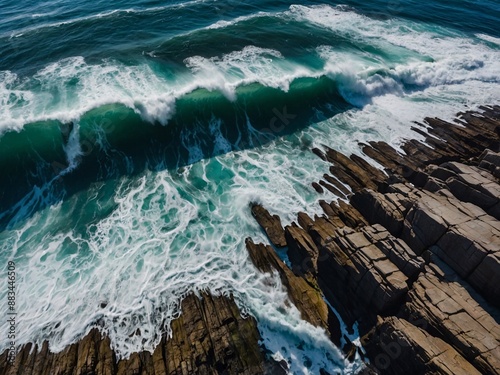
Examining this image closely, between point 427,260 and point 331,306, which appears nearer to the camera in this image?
point 427,260

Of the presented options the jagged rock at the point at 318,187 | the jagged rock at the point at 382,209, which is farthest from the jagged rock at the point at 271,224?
the jagged rock at the point at 382,209

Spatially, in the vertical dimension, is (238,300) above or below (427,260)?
below

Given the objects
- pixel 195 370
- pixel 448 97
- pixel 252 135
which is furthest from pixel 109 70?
pixel 448 97

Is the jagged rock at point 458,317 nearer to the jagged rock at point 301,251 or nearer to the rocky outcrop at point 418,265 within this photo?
the rocky outcrop at point 418,265

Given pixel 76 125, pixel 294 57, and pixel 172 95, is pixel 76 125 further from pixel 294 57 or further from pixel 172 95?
pixel 294 57

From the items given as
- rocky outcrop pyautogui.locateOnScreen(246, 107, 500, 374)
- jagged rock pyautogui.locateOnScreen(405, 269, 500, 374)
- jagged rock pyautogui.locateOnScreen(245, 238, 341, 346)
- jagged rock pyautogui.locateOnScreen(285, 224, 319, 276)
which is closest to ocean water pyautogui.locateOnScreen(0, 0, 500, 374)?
jagged rock pyautogui.locateOnScreen(245, 238, 341, 346)

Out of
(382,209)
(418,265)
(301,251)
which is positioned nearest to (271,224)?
(301,251)
